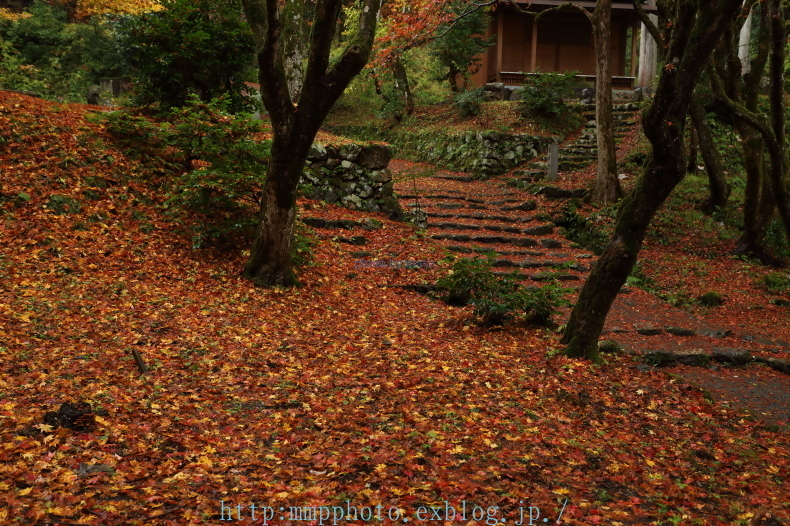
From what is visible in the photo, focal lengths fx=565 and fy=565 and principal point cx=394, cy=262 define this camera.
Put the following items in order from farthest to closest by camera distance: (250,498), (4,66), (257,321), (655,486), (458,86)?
(458,86)
(4,66)
(257,321)
(655,486)
(250,498)

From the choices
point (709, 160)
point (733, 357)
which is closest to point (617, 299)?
point (733, 357)

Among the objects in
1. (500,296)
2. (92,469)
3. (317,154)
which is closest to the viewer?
(92,469)

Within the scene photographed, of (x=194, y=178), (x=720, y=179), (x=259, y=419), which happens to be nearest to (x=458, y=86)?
(x=720, y=179)

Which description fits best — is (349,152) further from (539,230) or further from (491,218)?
(539,230)

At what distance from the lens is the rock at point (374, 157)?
13.0 meters

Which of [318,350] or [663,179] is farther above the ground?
[663,179]

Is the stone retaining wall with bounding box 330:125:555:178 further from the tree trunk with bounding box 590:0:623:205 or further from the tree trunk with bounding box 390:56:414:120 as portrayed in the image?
the tree trunk with bounding box 590:0:623:205

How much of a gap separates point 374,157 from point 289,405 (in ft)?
29.3

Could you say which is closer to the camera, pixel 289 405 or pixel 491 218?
pixel 289 405

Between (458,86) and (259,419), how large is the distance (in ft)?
75.2

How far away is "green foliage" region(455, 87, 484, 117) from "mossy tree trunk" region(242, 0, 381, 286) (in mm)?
13960

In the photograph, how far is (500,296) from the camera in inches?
303

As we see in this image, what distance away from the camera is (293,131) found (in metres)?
7.50

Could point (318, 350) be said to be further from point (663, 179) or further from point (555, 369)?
point (663, 179)
